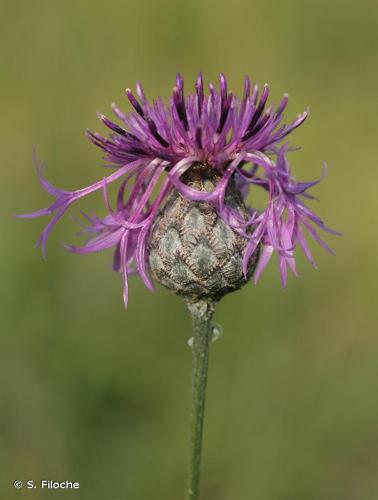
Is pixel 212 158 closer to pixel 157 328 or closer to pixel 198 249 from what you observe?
pixel 198 249

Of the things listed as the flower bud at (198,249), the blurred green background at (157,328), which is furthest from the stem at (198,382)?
the blurred green background at (157,328)

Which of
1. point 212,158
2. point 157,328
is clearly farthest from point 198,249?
point 157,328

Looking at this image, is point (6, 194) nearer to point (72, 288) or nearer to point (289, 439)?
point (72, 288)

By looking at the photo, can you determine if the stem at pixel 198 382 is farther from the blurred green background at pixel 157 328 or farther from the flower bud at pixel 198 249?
the blurred green background at pixel 157 328

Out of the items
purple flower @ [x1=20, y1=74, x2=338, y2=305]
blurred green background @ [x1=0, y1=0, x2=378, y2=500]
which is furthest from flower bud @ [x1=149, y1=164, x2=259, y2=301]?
blurred green background @ [x1=0, y1=0, x2=378, y2=500]

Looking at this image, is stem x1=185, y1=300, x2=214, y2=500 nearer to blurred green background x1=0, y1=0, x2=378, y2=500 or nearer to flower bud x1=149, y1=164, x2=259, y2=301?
flower bud x1=149, y1=164, x2=259, y2=301
